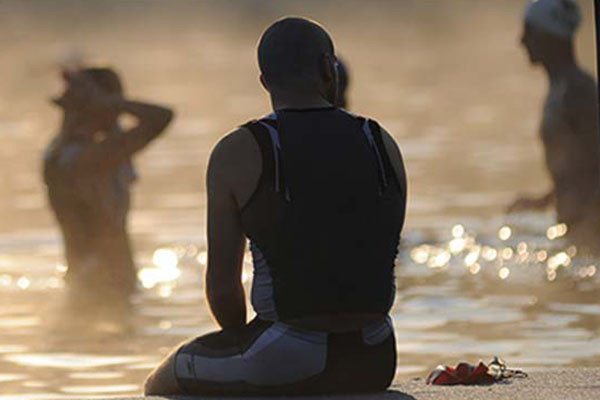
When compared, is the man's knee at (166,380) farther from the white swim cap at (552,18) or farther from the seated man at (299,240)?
the white swim cap at (552,18)

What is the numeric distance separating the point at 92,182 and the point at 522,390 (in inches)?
256

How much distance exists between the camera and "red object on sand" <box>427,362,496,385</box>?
8.12 m

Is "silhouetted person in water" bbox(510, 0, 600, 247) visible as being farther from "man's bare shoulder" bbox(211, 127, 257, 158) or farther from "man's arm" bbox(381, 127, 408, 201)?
"man's bare shoulder" bbox(211, 127, 257, 158)

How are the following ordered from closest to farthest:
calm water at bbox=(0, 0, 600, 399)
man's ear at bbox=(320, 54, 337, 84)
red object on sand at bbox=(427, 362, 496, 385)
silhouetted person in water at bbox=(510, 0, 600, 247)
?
man's ear at bbox=(320, 54, 337, 84) < red object on sand at bbox=(427, 362, 496, 385) < calm water at bbox=(0, 0, 600, 399) < silhouetted person in water at bbox=(510, 0, 600, 247)

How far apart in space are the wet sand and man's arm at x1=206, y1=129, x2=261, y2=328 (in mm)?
356

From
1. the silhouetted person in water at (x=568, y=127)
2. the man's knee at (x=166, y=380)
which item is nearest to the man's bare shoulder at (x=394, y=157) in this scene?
the man's knee at (x=166, y=380)

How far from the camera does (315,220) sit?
7.60m

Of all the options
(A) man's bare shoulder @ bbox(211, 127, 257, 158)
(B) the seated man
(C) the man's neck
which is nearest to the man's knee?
(B) the seated man

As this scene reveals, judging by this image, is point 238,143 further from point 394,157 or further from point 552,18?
point 552,18

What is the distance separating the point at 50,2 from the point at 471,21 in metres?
11.8

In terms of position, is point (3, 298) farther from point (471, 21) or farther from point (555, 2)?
point (471, 21)

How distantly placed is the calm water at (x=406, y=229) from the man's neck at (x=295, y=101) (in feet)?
9.22

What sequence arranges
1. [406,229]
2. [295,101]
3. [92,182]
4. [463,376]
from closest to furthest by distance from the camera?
[295,101] → [463,376] → [92,182] → [406,229]

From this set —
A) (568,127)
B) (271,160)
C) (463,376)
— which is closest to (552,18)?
(568,127)
